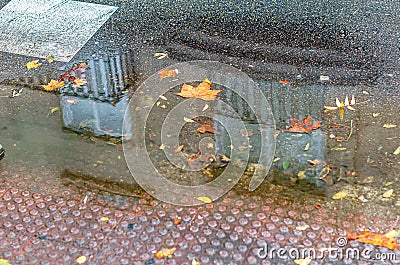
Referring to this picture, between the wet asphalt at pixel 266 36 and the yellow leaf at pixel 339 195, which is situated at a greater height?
the wet asphalt at pixel 266 36

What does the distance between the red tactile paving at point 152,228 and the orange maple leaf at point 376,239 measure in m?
0.03

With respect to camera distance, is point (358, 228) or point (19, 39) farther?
point (19, 39)

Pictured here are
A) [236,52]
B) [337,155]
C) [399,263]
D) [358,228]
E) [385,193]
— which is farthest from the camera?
[236,52]

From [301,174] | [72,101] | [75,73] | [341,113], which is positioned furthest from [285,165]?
[75,73]

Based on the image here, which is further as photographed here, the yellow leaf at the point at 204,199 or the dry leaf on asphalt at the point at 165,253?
the yellow leaf at the point at 204,199

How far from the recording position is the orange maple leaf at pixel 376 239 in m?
2.80

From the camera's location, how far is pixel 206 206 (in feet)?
10.1

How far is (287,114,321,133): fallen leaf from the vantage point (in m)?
3.59

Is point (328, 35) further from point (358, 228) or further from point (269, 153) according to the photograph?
point (358, 228)

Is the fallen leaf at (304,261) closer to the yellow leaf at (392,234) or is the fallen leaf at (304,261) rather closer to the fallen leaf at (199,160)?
the yellow leaf at (392,234)

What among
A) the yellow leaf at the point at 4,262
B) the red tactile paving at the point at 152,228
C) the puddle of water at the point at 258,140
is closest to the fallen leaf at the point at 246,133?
the puddle of water at the point at 258,140

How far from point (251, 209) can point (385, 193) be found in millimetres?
767

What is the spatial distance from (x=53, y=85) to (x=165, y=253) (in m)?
1.85

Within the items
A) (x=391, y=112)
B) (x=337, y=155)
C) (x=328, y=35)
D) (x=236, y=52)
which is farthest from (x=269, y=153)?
(x=328, y=35)
